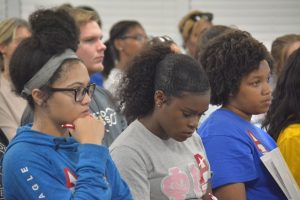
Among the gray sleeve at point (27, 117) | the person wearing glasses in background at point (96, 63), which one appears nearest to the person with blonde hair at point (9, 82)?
the person wearing glasses in background at point (96, 63)

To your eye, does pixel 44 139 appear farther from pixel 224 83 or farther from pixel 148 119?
pixel 224 83

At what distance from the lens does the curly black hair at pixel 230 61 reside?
317cm

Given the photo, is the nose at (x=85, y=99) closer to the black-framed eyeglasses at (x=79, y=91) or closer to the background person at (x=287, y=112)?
the black-framed eyeglasses at (x=79, y=91)

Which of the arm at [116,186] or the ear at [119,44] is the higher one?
the arm at [116,186]

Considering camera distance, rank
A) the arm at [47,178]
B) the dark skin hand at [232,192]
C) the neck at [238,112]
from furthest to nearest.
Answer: the neck at [238,112]
the dark skin hand at [232,192]
the arm at [47,178]

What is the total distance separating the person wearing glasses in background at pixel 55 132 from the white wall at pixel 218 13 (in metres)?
4.67

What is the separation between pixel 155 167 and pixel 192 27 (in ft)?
11.9

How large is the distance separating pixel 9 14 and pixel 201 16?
6.97 ft

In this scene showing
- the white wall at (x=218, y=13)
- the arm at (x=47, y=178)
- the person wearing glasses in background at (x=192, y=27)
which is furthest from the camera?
the white wall at (x=218, y=13)

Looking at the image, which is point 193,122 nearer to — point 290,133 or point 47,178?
point 47,178

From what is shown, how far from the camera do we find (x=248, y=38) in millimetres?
3270

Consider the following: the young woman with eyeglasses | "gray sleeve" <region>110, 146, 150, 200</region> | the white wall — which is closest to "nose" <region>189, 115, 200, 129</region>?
the young woman with eyeglasses

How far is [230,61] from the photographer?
3.19 m

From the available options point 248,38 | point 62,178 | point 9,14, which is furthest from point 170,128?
point 9,14
